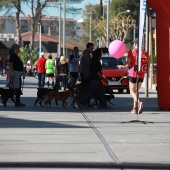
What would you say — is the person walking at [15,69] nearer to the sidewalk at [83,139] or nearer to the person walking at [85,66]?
the person walking at [85,66]

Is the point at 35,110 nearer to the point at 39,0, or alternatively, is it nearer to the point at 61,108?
the point at 61,108

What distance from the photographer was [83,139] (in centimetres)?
1482

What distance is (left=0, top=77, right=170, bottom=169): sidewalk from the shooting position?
11.8 m

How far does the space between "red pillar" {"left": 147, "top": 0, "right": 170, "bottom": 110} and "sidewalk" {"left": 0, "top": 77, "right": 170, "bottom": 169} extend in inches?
42.5

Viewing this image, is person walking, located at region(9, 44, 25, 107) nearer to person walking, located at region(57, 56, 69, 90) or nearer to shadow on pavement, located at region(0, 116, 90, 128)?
shadow on pavement, located at region(0, 116, 90, 128)

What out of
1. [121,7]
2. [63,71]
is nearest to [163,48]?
[63,71]

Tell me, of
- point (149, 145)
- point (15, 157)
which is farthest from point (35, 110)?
point (15, 157)

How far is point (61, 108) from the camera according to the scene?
79.4 feet

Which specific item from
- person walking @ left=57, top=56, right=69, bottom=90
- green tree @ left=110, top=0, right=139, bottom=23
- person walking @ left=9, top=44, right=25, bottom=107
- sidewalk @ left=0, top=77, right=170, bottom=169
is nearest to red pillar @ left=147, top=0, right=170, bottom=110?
sidewalk @ left=0, top=77, right=170, bottom=169

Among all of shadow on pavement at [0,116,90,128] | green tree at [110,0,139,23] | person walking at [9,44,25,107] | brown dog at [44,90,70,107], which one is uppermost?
green tree at [110,0,139,23]

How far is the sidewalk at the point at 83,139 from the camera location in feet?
38.6

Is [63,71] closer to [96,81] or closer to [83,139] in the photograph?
[96,81]

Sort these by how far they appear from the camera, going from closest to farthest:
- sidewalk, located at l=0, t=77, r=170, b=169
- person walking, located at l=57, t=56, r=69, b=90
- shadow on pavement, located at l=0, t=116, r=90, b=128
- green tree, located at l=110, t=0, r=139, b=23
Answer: sidewalk, located at l=0, t=77, r=170, b=169 < shadow on pavement, located at l=0, t=116, r=90, b=128 < person walking, located at l=57, t=56, r=69, b=90 < green tree, located at l=110, t=0, r=139, b=23

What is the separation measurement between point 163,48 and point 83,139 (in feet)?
27.8
